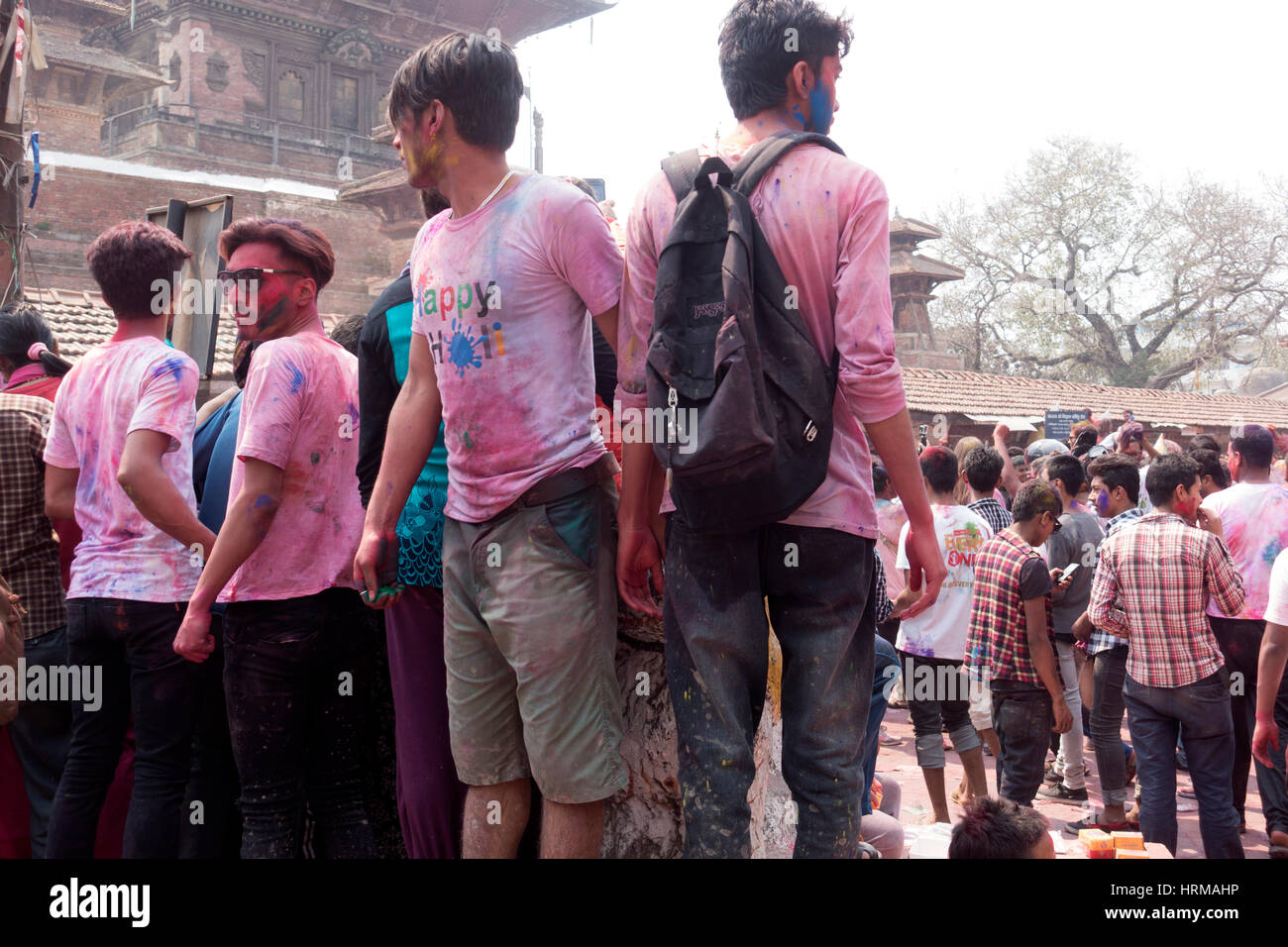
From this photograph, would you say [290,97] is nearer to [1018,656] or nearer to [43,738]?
[43,738]

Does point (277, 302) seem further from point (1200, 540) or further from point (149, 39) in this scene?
point (149, 39)

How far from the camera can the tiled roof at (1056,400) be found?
1761 centimetres

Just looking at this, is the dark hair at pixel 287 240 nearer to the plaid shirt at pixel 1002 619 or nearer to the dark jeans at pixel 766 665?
the dark jeans at pixel 766 665

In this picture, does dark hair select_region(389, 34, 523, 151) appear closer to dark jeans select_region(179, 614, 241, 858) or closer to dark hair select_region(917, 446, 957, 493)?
dark jeans select_region(179, 614, 241, 858)

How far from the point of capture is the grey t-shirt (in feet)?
Result: 20.1

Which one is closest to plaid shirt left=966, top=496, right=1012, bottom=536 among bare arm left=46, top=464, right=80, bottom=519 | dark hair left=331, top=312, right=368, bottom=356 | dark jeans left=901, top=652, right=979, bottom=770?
dark jeans left=901, top=652, right=979, bottom=770

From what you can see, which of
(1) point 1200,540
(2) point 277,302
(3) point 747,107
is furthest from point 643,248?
(1) point 1200,540

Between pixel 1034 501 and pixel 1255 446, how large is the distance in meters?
1.45

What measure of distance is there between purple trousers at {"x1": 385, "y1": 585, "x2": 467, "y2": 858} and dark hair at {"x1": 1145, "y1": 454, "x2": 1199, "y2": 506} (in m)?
3.24

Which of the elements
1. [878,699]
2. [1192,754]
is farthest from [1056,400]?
[878,699]

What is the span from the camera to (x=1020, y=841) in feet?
10.0

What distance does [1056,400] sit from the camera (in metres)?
20.7

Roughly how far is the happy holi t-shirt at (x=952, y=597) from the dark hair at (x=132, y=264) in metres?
3.91

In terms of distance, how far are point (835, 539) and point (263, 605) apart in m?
1.56
